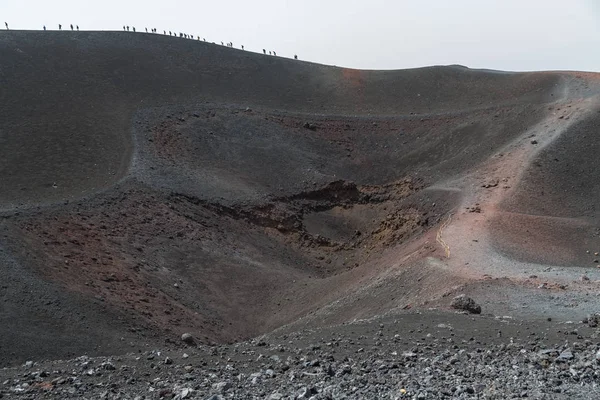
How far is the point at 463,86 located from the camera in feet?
145

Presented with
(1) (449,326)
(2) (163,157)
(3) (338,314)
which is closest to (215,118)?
(2) (163,157)

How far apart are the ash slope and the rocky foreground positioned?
397 cm

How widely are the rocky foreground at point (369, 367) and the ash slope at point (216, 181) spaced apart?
3.97 m

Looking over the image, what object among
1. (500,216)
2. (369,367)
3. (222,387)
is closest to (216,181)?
(500,216)

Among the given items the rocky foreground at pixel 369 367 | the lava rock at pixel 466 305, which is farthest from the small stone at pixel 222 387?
the lava rock at pixel 466 305

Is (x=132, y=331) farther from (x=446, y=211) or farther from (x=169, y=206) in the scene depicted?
(x=446, y=211)

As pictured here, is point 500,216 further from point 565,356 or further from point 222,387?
point 222,387

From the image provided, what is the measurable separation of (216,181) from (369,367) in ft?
75.0

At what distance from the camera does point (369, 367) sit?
32.4ft

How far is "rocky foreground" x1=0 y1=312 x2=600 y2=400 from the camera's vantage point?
870 centimetres

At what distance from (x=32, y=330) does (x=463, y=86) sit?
34.6 m

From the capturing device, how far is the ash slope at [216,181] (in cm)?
1861

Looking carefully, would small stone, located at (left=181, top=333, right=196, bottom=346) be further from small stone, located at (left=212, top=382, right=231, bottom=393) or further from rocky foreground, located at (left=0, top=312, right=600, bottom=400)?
small stone, located at (left=212, top=382, right=231, bottom=393)

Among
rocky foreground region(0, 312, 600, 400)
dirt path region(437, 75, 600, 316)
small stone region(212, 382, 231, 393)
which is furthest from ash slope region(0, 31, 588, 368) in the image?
small stone region(212, 382, 231, 393)
